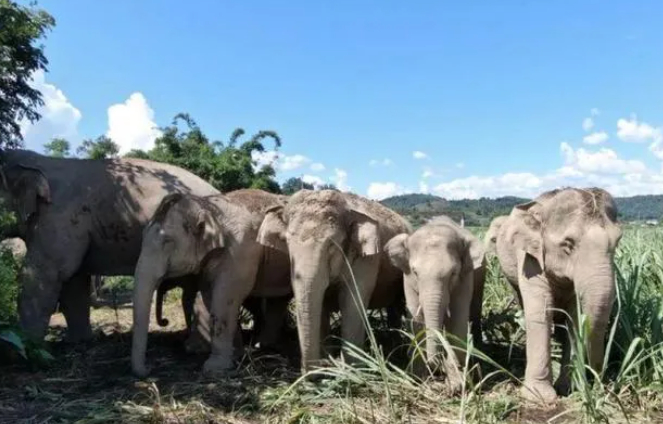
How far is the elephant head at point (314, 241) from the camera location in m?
5.29

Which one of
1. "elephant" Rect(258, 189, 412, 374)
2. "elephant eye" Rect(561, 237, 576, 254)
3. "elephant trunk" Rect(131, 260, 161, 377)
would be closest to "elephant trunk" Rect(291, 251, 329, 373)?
"elephant" Rect(258, 189, 412, 374)

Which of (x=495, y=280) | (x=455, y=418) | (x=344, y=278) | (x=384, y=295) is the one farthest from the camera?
(x=495, y=280)

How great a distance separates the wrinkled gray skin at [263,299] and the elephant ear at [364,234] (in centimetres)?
105

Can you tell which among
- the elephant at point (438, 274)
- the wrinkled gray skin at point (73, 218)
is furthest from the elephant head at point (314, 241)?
the wrinkled gray skin at point (73, 218)

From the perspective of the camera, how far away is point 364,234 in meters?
5.81

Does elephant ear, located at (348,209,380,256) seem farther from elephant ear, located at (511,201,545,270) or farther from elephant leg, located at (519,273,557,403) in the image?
elephant leg, located at (519,273,557,403)

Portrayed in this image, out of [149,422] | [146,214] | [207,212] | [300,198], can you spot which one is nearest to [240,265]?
[207,212]

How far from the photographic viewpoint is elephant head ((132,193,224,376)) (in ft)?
18.9

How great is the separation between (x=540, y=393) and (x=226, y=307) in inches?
113

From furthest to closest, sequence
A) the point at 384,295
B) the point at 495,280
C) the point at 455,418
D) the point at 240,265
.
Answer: the point at 495,280, the point at 384,295, the point at 240,265, the point at 455,418

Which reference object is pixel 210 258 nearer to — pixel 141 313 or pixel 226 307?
pixel 226 307

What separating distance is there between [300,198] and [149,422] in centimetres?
221

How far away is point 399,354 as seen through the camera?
636cm

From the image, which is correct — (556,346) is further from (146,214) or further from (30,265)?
(30,265)
